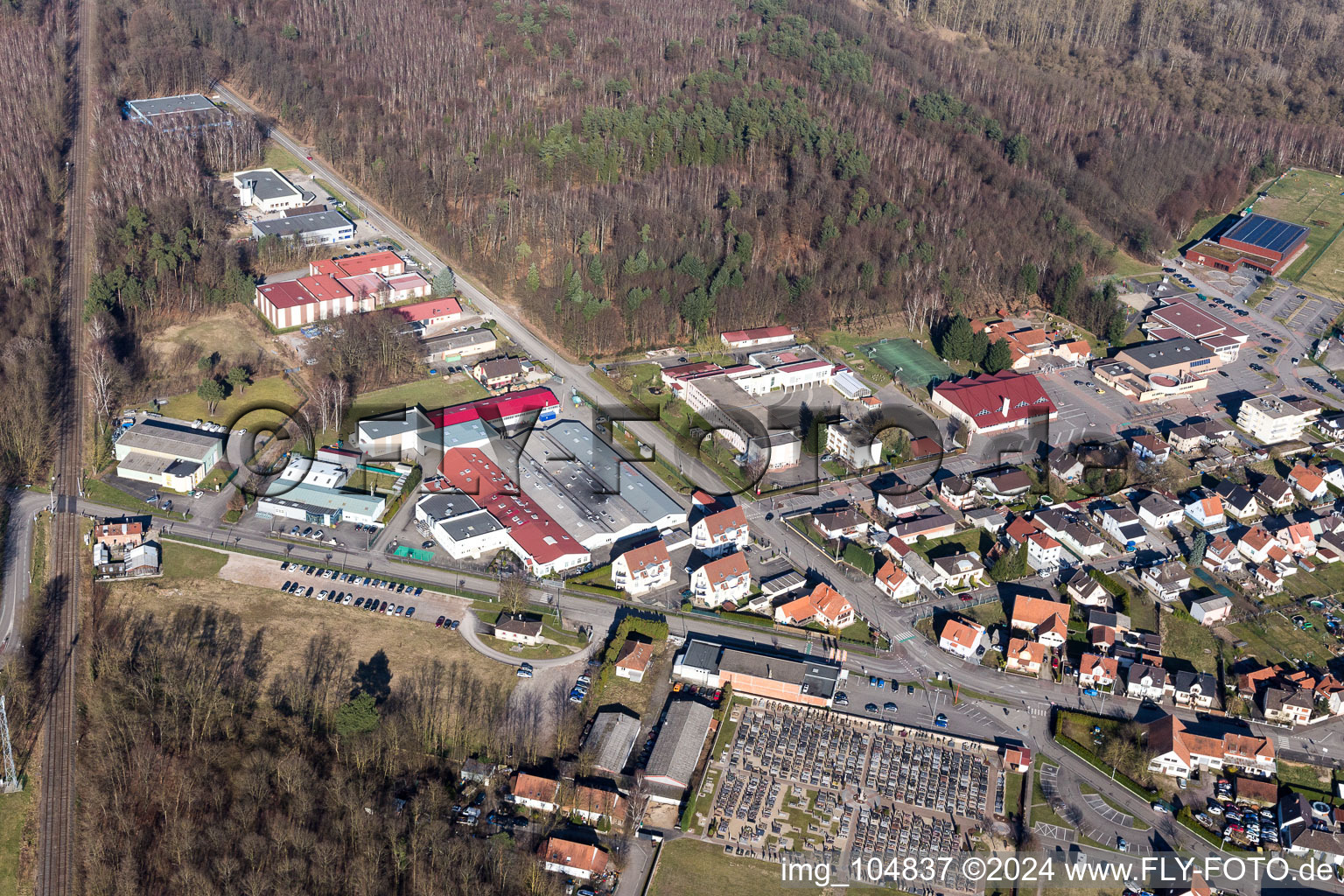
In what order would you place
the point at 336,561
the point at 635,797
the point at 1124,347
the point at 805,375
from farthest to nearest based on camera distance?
the point at 1124,347 → the point at 805,375 → the point at 336,561 → the point at 635,797

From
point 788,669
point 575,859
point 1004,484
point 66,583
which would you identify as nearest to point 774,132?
point 1004,484

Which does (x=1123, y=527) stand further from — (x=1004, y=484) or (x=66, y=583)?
(x=66, y=583)

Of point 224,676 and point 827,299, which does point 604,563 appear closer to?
point 224,676

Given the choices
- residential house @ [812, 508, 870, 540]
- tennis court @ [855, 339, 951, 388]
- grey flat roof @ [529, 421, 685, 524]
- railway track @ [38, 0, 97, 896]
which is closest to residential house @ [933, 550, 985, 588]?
residential house @ [812, 508, 870, 540]

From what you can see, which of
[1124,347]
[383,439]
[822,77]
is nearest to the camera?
[383,439]

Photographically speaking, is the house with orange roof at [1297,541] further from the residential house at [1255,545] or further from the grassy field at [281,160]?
the grassy field at [281,160]

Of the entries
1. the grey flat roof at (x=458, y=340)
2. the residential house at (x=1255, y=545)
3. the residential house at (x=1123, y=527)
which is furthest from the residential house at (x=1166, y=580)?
the grey flat roof at (x=458, y=340)

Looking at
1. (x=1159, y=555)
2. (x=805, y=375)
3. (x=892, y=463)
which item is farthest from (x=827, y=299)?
(x=1159, y=555)

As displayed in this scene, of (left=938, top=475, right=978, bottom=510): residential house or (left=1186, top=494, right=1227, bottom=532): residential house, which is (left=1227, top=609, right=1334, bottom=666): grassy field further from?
(left=938, top=475, right=978, bottom=510): residential house
